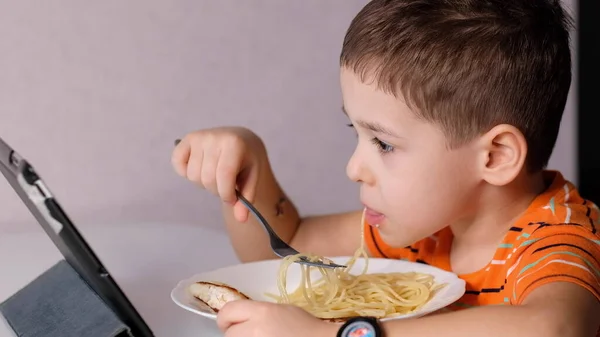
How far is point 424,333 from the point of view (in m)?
0.96

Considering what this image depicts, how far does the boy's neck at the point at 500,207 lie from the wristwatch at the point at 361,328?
1.13ft

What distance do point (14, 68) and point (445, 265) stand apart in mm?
1160

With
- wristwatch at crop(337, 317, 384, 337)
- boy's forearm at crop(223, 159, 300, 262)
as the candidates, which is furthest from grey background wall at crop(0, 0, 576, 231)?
wristwatch at crop(337, 317, 384, 337)

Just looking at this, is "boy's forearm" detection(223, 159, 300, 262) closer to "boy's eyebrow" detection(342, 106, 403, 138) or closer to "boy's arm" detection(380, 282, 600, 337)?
"boy's eyebrow" detection(342, 106, 403, 138)

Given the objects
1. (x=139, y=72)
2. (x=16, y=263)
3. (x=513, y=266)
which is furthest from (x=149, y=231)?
(x=513, y=266)

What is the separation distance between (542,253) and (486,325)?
194 mm

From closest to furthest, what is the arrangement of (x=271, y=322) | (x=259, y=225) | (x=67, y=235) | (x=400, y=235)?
(x=67, y=235), (x=271, y=322), (x=400, y=235), (x=259, y=225)

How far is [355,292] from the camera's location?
1.19 m

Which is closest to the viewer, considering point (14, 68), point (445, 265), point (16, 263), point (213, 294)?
point (213, 294)

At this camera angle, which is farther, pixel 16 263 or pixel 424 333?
pixel 16 263

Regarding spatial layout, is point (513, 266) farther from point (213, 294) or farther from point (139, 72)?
A: point (139, 72)

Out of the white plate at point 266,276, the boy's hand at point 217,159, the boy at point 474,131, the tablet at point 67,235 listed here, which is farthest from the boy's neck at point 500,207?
the tablet at point 67,235

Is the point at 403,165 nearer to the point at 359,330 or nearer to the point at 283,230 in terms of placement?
the point at 359,330

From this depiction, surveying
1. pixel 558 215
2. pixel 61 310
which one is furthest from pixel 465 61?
pixel 61 310
